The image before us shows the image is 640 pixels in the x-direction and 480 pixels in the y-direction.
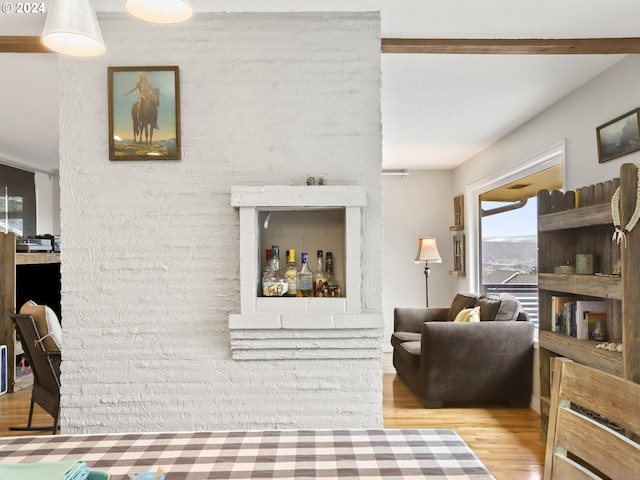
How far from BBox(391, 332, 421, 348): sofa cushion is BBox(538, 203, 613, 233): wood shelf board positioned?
2201 mm

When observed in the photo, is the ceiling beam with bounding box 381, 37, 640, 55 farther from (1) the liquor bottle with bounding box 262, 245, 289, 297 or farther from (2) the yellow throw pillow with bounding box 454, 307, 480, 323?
(2) the yellow throw pillow with bounding box 454, 307, 480, 323

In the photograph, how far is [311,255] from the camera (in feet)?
8.66

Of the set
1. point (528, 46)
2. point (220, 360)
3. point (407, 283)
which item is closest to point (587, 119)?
point (528, 46)

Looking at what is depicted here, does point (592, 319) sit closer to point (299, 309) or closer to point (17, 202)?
point (299, 309)

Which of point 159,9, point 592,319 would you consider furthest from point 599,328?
point 159,9

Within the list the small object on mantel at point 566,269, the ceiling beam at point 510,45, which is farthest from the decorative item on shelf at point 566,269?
the ceiling beam at point 510,45

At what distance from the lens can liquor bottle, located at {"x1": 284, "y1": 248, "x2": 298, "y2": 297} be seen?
248 cm

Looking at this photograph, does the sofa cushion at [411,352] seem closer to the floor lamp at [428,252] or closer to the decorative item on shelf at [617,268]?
the floor lamp at [428,252]

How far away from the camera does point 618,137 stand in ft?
10.2

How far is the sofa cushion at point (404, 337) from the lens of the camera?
5373 mm

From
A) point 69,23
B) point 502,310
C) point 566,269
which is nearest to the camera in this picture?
point 69,23

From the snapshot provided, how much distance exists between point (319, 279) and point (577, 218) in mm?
1557

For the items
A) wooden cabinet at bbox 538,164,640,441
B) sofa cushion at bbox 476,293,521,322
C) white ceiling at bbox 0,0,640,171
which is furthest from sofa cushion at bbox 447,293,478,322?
wooden cabinet at bbox 538,164,640,441

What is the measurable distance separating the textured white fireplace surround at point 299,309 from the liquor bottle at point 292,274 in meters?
0.07
